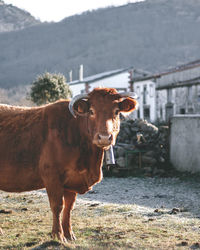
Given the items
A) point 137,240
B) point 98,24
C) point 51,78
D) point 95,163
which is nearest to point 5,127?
point 95,163

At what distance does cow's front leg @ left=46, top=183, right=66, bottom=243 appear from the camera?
5.61m

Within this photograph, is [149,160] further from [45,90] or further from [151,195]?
[45,90]

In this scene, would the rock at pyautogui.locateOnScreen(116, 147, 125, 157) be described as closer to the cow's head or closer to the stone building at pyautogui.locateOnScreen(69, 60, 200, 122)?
the cow's head

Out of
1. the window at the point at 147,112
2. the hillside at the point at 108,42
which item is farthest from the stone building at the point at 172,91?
the hillside at the point at 108,42

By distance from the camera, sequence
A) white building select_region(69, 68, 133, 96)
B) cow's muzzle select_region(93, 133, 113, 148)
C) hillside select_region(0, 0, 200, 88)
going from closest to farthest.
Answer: cow's muzzle select_region(93, 133, 113, 148) → white building select_region(69, 68, 133, 96) → hillside select_region(0, 0, 200, 88)

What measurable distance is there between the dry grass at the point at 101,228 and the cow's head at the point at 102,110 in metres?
1.46

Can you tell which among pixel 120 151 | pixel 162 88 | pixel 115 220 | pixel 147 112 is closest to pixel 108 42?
pixel 147 112

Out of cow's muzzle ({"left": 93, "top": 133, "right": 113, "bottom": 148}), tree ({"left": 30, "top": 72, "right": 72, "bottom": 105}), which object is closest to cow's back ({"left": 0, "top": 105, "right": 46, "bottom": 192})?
cow's muzzle ({"left": 93, "top": 133, "right": 113, "bottom": 148})

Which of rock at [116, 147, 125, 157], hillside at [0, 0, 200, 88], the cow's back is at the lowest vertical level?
rock at [116, 147, 125, 157]

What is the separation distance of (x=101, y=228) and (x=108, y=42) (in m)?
144

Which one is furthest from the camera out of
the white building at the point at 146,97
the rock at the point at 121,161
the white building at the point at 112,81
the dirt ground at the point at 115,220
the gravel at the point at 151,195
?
the white building at the point at 112,81

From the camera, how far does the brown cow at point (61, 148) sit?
18.2 feet

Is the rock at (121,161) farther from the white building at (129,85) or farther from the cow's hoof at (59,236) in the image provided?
the white building at (129,85)

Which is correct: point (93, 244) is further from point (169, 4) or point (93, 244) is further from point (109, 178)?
point (169, 4)
